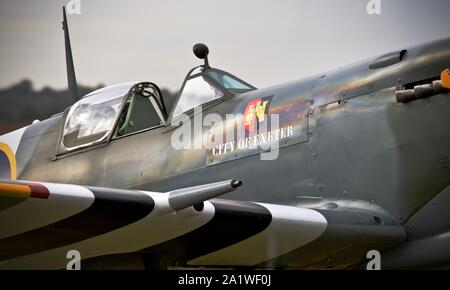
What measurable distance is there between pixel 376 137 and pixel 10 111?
3.63m

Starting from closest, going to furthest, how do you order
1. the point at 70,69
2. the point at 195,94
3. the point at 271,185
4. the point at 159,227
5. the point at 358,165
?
the point at 159,227 → the point at 358,165 → the point at 271,185 → the point at 195,94 → the point at 70,69

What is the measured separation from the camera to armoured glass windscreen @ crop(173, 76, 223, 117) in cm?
571

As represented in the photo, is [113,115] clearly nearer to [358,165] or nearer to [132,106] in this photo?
[132,106]

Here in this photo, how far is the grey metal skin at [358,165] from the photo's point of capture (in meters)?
4.52

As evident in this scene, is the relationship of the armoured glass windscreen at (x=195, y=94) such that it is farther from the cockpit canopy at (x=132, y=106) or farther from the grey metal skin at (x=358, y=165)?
the grey metal skin at (x=358, y=165)

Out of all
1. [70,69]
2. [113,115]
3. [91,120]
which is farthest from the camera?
[70,69]

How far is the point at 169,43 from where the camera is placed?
7.54 m

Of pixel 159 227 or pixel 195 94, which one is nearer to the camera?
pixel 159 227

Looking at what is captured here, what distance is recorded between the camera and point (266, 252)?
4543mm

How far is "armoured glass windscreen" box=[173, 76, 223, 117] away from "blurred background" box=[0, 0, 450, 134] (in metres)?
0.35

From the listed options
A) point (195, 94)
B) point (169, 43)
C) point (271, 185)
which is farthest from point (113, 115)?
point (169, 43)

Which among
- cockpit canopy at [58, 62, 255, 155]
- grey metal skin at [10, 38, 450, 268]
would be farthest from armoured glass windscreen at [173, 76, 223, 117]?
grey metal skin at [10, 38, 450, 268]

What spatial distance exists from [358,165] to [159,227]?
4.84ft
